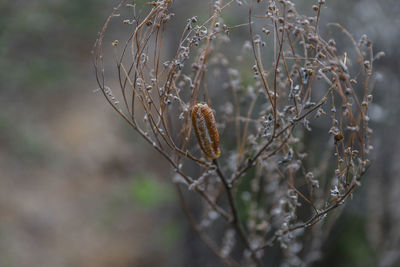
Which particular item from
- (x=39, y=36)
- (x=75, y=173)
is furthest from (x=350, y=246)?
(x=39, y=36)

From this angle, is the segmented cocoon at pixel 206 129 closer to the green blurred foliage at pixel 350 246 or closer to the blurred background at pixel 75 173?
the blurred background at pixel 75 173

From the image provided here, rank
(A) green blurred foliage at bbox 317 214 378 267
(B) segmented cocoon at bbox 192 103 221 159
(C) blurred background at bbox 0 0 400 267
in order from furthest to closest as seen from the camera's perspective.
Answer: (C) blurred background at bbox 0 0 400 267, (A) green blurred foliage at bbox 317 214 378 267, (B) segmented cocoon at bbox 192 103 221 159

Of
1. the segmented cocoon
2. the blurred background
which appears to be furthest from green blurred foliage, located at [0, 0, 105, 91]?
the segmented cocoon

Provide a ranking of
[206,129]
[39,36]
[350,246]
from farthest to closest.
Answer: [39,36], [350,246], [206,129]

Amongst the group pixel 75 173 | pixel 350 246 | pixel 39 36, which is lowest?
pixel 350 246

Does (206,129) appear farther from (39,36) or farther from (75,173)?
(39,36)

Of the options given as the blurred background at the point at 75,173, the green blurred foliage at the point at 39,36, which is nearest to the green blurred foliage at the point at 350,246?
the blurred background at the point at 75,173

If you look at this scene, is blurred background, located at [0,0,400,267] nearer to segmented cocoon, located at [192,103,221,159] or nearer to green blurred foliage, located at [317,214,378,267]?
green blurred foliage, located at [317,214,378,267]
